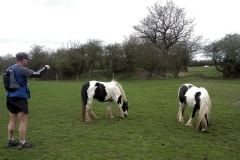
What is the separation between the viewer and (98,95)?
7.31 meters

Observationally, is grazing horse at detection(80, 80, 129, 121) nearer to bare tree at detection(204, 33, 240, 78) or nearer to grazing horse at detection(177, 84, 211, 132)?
→ grazing horse at detection(177, 84, 211, 132)

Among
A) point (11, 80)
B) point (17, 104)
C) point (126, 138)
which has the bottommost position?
point (126, 138)

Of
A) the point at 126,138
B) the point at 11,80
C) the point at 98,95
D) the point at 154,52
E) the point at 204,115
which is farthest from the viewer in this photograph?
the point at 154,52

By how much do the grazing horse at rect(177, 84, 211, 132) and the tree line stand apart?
1768 cm

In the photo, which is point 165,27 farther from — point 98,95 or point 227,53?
point 98,95

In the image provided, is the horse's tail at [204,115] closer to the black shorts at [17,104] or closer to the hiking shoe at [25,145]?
the hiking shoe at [25,145]

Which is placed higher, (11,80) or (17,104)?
(11,80)

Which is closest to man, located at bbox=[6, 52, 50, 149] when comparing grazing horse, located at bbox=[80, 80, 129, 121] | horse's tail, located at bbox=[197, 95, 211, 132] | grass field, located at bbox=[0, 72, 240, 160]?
grass field, located at bbox=[0, 72, 240, 160]

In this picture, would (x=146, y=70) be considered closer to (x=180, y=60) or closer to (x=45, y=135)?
(x=180, y=60)

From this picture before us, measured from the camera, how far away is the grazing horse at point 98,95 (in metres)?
7.16

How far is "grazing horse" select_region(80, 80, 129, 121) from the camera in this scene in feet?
23.5

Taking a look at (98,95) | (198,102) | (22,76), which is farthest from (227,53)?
(22,76)

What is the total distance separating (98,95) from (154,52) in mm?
18771

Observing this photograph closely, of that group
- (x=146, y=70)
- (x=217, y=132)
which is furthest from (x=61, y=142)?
(x=146, y=70)
